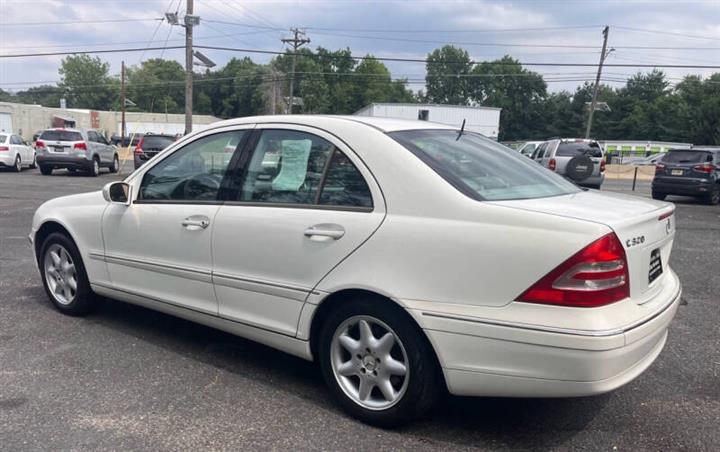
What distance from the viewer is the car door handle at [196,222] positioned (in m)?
3.57

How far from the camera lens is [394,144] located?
3.04 m

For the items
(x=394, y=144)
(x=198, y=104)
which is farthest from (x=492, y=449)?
(x=198, y=104)

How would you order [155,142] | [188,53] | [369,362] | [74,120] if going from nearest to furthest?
[369,362] < [155,142] < [188,53] < [74,120]

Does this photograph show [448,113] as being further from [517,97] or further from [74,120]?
[517,97]

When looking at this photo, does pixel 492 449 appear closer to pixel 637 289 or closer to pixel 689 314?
pixel 637 289

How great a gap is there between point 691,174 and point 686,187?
14.8 inches

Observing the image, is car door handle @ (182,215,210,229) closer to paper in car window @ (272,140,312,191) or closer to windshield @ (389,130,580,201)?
paper in car window @ (272,140,312,191)

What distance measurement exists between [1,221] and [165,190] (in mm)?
7529

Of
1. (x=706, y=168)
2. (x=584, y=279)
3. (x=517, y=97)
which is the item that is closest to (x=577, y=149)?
(x=706, y=168)

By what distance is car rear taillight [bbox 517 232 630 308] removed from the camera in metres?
2.42

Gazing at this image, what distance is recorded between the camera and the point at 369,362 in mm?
2953

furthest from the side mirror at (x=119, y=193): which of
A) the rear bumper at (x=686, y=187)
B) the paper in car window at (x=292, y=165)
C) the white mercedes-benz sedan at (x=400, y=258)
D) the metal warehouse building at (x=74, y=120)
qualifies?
the metal warehouse building at (x=74, y=120)

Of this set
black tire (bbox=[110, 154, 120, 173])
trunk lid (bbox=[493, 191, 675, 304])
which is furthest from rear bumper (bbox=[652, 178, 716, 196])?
Result: black tire (bbox=[110, 154, 120, 173])

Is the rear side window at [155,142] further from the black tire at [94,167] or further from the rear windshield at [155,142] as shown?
the black tire at [94,167]
